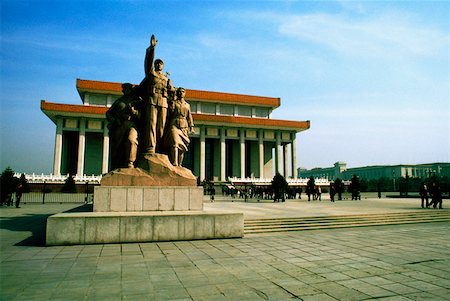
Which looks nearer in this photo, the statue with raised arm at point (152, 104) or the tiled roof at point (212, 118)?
the statue with raised arm at point (152, 104)

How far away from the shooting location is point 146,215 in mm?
6984

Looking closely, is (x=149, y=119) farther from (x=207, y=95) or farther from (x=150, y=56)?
(x=207, y=95)

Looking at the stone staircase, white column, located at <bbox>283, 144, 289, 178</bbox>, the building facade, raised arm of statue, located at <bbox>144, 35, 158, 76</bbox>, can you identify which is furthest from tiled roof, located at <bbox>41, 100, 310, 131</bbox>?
the stone staircase

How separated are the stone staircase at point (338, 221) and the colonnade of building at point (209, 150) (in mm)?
32145

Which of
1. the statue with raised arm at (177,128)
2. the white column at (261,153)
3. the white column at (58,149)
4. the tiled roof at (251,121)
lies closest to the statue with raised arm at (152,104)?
the statue with raised arm at (177,128)

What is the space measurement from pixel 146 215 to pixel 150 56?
4.58 metres

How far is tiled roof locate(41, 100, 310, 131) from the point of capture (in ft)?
121

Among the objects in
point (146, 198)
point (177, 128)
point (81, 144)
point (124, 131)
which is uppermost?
point (81, 144)

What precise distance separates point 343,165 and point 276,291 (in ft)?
388

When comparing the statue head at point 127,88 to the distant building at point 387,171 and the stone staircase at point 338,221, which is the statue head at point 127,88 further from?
the distant building at point 387,171

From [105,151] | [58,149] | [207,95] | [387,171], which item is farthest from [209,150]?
[387,171]

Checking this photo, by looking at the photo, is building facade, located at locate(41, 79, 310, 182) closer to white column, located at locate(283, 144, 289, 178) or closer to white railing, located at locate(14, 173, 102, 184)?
white column, located at locate(283, 144, 289, 178)

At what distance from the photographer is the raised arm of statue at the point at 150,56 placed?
859 cm

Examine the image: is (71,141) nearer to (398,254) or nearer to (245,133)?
(245,133)
